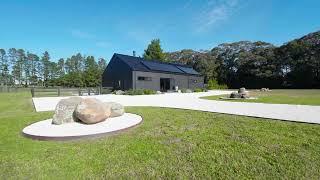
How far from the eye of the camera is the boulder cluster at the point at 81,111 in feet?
21.5

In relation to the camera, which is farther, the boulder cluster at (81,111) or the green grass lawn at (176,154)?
the boulder cluster at (81,111)

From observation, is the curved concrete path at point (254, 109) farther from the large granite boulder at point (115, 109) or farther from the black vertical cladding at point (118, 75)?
the black vertical cladding at point (118, 75)

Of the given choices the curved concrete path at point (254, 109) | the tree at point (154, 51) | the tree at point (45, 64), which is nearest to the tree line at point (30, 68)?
the tree at point (45, 64)

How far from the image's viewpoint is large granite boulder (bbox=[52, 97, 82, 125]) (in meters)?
6.76

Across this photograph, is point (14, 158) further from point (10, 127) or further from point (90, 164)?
point (10, 127)

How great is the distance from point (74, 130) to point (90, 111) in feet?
2.75

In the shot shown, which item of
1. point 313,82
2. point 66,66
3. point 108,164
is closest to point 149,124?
point 108,164

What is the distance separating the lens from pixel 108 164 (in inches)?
151

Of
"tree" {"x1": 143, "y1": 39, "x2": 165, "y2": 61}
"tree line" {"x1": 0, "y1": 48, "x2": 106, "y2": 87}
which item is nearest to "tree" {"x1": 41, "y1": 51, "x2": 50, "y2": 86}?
"tree line" {"x1": 0, "y1": 48, "x2": 106, "y2": 87}

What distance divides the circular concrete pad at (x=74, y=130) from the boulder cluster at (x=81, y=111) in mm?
176

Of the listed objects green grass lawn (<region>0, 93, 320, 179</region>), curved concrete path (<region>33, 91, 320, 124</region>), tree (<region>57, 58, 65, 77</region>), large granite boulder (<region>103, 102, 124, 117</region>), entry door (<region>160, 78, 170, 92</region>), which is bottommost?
green grass lawn (<region>0, 93, 320, 179</region>)

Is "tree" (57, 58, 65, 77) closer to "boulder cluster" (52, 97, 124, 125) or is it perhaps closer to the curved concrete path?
the curved concrete path

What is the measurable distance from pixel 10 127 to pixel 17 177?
13.0 ft

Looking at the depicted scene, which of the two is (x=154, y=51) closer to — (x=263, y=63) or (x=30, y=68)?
(x=263, y=63)
